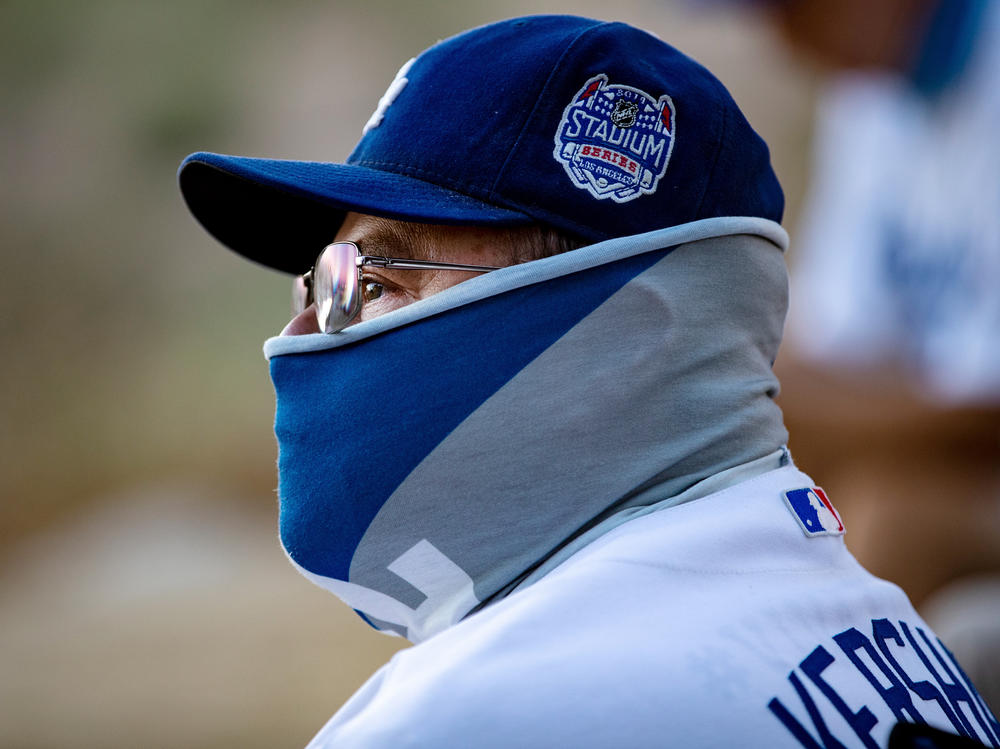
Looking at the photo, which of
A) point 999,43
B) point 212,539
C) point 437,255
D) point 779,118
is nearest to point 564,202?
point 437,255

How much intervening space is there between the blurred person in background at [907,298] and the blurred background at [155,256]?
1839mm

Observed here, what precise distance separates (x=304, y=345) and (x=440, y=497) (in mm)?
350

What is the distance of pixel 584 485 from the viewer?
Answer: 1350mm

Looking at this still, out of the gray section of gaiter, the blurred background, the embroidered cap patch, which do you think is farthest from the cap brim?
the blurred background

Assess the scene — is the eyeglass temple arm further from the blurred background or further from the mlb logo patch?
the blurred background

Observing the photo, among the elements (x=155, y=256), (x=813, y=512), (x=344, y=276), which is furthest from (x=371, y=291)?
(x=155, y=256)

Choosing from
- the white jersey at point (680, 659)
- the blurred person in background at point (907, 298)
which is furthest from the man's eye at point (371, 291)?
the blurred person in background at point (907, 298)

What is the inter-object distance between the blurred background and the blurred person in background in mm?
1839

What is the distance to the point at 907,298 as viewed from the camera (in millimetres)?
4688

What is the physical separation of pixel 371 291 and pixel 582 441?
0.44 m

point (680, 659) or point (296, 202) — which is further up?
point (296, 202)

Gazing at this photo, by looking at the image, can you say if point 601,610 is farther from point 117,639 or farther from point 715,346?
point 117,639

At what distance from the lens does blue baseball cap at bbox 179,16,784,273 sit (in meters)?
1.44

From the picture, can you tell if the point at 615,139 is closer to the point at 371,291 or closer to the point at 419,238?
the point at 419,238
